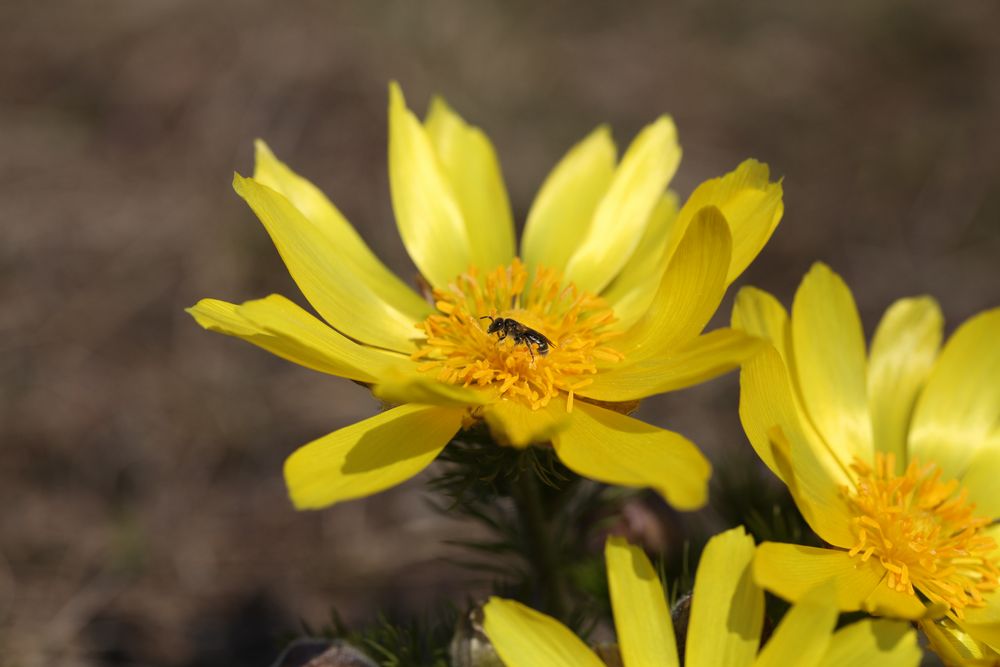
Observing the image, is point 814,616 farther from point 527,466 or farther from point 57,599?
point 57,599

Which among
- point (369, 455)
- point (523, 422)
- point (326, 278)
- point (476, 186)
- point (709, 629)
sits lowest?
point (709, 629)

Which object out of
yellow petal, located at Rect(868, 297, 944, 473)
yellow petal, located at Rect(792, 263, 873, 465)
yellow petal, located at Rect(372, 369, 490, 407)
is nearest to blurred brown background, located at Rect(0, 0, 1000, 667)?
yellow petal, located at Rect(868, 297, 944, 473)

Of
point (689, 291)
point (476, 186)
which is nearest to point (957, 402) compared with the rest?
point (689, 291)

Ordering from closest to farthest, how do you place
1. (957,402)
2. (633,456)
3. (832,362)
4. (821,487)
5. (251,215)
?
(633,456) → (821,487) → (832,362) → (957,402) → (251,215)

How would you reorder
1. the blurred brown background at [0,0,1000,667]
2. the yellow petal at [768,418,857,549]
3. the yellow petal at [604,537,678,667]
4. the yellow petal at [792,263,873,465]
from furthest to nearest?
the blurred brown background at [0,0,1000,667]
the yellow petal at [792,263,873,465]
the yellow petal at [768,418,857,549]
the yellow petal at [604,537,678,667]

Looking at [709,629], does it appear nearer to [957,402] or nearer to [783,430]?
[783,430]

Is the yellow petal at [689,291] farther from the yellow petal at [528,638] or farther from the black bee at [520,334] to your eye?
the yellow petal at [528,638]

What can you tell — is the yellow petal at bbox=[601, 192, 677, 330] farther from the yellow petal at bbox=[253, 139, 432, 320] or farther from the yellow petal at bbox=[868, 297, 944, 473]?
the yellow petal at bbox=[868, 297, 944, 473]
